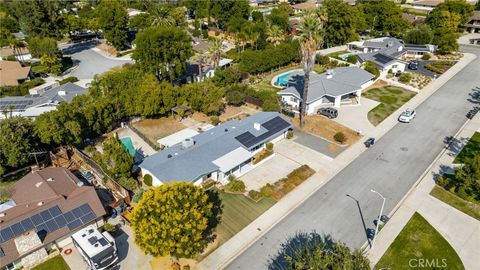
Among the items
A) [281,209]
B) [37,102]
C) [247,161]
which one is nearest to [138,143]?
[247,161]

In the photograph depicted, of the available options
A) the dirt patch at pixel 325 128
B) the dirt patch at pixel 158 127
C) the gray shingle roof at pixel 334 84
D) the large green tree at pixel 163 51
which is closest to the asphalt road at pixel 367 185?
the dirt patch at pixel 325 128

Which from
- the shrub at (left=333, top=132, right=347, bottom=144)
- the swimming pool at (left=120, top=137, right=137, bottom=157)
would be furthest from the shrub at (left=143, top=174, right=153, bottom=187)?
the shrub at (left=333, top=132, right=347, bottom=144)

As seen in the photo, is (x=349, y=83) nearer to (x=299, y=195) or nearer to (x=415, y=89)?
(x=415, y=89)

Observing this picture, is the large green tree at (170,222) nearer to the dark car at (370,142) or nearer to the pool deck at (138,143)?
the pool deck at (138,143)

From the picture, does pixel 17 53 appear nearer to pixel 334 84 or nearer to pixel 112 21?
pixel 112 21

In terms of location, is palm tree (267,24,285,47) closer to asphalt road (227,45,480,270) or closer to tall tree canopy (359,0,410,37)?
asphalt road (227,45,480,270)
